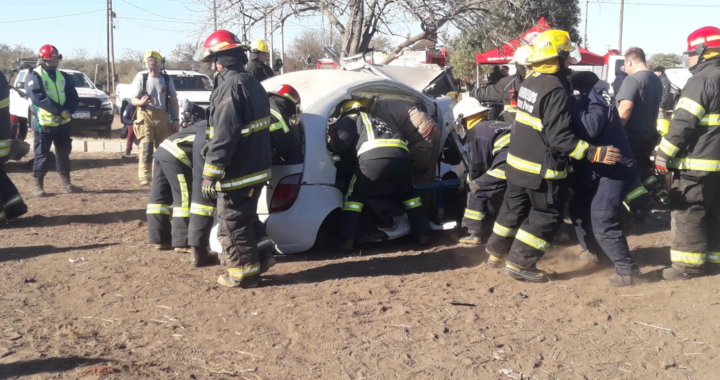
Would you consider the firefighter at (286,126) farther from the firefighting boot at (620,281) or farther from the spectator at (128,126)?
the spectator at (128,126)

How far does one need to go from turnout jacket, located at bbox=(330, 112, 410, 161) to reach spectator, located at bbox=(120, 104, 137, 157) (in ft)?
22.3

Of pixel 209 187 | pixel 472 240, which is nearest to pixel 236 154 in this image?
pixel 209 187

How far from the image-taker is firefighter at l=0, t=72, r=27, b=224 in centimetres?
686

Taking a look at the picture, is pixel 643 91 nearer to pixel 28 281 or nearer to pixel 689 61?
pixel 689 61

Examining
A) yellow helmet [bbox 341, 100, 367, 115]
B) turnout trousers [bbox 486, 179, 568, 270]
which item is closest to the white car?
yellow helmet [bbox 341, 100, 367, 115]

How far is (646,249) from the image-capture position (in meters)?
6.09

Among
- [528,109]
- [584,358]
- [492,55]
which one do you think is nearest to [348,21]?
[492,55]

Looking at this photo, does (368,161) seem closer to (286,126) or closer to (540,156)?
(286,126)

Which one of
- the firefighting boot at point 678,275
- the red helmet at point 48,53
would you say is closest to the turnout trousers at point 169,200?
the red helmet at point 48,53

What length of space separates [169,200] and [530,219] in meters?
3.18

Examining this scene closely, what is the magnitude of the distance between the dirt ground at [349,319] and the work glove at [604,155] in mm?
999

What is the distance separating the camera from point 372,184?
562 centimetres

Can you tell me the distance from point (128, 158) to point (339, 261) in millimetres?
8033

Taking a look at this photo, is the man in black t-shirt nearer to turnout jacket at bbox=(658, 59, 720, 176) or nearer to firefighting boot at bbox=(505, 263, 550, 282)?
turnout jacket at bbox=(658, 59, 720, 176)
